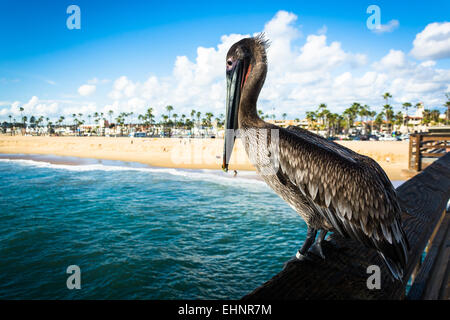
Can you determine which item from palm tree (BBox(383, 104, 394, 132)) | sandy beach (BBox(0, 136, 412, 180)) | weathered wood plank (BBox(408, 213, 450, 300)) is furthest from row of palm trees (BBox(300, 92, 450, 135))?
weathered wood plank (BBox(408, 213, 450, 300))

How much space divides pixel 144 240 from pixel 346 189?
965cm

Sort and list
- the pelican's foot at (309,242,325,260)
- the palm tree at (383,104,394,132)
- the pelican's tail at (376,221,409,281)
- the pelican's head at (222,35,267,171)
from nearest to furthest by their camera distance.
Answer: the pelican's tail at (376,221,409,281), the pelican's foot at (309,242,325,260), the pelican's head at (222,35,267,171), the palm tree at (383,104,394,132)

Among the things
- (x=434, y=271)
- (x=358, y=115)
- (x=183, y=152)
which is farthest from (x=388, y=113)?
(x=434, y=271)

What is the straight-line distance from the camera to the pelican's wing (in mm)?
1988

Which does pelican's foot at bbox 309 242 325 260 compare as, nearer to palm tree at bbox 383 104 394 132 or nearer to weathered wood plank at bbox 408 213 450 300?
weathered wood plank at bbox 408 213 450 300

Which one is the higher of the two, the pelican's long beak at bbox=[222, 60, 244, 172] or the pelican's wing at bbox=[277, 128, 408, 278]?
the pelican's long beak at bbox=[222, 60, 244, 172]

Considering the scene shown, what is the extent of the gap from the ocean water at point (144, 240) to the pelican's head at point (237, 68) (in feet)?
18.5

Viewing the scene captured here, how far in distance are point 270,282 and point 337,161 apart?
1.18 m

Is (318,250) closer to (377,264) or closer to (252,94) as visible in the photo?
(377,264)

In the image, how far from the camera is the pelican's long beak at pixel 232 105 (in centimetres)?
265

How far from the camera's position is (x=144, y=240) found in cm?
1056

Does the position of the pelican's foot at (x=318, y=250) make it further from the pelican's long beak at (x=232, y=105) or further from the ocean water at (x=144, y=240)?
the ocean water at (x=144, y=240)

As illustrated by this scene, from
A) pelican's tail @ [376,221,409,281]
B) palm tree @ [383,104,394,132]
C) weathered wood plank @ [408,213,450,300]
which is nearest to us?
pelican's tail @ [376,221,409,281]

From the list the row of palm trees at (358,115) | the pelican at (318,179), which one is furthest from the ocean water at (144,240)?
the row of palm trees at (358,115)
